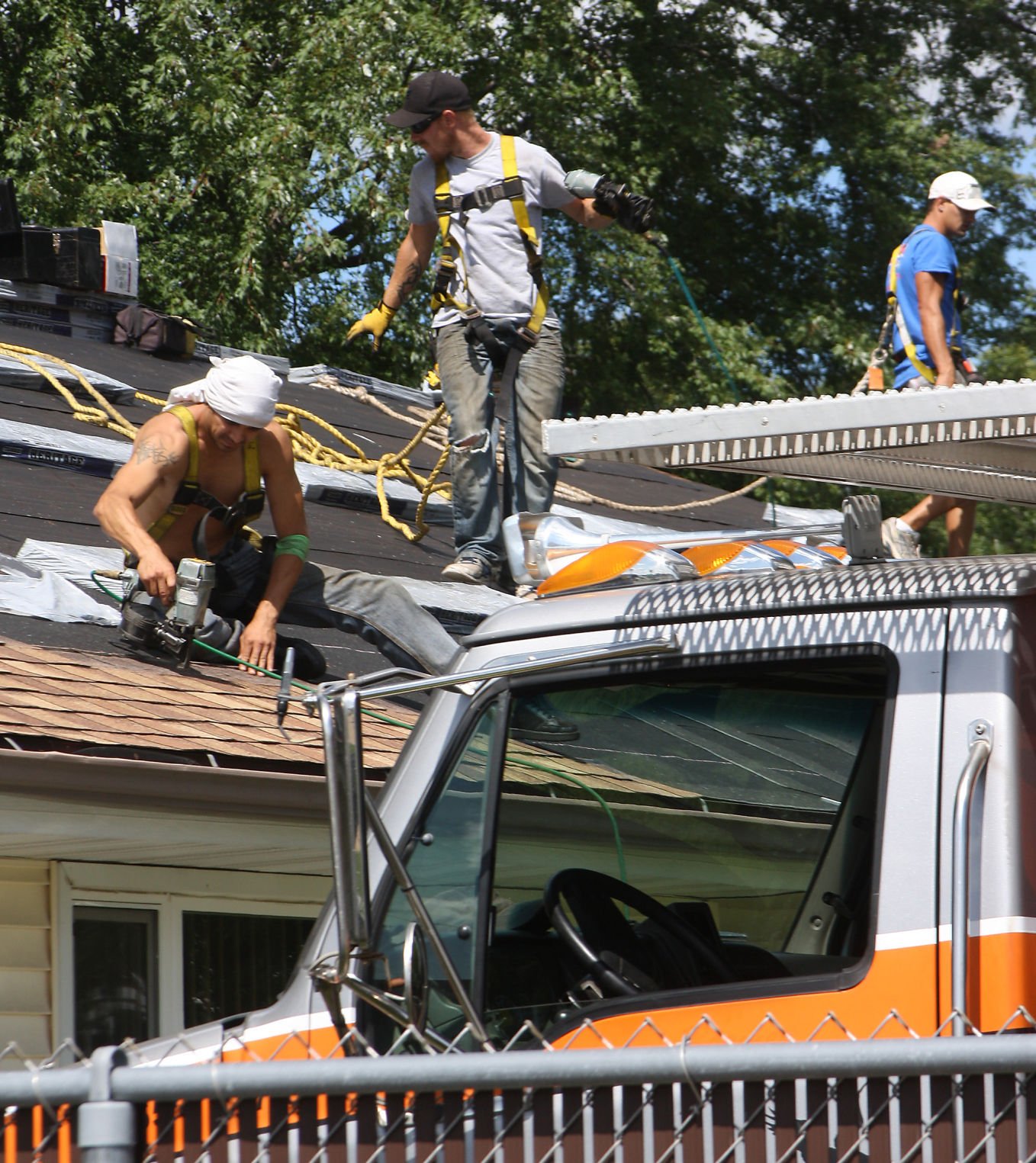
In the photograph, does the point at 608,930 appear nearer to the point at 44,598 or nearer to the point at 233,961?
the point at 233,961

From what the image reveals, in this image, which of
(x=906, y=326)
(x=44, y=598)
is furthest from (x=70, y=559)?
(x=906, y=326)

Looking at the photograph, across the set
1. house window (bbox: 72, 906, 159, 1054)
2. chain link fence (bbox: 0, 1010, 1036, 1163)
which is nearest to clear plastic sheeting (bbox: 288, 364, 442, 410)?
house window (bbox: 72, 906, 159, 1054)

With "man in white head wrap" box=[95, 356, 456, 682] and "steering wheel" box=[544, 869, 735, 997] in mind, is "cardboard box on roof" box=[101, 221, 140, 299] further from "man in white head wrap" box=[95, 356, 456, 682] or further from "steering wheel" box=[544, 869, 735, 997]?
"steering wheel" box=[544, 869, 735, 997]

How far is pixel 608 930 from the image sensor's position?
2.92 meters

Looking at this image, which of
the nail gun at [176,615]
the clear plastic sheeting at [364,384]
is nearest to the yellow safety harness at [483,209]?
the nail gun at [176,615]

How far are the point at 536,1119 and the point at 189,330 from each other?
859 centimetres

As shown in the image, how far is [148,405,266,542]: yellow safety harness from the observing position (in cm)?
572

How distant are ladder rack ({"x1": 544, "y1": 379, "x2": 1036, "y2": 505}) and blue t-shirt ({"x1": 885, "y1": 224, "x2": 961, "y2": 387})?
11.9 ft

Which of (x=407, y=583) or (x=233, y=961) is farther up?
(x=407, y=583)

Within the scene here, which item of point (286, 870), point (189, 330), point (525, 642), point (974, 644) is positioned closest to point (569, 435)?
point (525, 642)

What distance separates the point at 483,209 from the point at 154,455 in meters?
1.90

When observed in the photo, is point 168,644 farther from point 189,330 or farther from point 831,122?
point 831,122

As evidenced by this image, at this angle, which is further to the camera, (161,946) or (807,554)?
(161,946)

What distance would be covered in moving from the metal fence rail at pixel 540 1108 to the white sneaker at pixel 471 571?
14.2 feet
